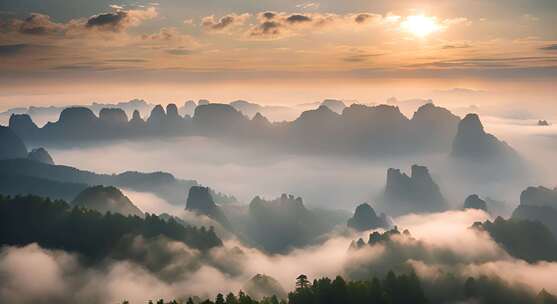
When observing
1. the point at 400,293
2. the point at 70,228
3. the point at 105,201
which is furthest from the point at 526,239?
the point at 105,201

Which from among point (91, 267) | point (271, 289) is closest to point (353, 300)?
point (271, 289)

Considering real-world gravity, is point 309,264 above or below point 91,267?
below

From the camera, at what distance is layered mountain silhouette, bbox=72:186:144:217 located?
521 feet

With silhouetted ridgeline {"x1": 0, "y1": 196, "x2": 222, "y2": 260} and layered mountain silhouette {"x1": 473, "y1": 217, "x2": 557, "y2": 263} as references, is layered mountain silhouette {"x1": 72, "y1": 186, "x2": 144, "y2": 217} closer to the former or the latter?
silhouetted ridgeline {"x1": 0, "y1": 196, "x2": 222, "y2": 260}

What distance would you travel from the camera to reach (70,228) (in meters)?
127

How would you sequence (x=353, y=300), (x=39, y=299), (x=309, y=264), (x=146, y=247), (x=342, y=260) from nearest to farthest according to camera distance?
(x=353, y=300), (x=39, y=299), (x=146, y=247), (x=342, y=260), (x=309, y=264)

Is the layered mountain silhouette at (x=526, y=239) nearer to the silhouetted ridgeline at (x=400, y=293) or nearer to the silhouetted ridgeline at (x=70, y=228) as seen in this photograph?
the silhouetted ridgeline at (x=400, y=293)

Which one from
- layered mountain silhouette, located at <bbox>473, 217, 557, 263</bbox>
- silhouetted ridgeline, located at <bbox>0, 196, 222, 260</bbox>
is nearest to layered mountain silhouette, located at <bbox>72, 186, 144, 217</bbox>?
silhouetted ridgeline, located at <bbox>0, 196, 222, 260</bbox>

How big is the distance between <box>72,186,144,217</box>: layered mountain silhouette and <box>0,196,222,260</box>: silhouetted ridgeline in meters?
20.9

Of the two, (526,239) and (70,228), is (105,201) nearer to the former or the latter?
(70,228)

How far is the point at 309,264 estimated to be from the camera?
167 metres

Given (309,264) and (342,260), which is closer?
(342,260)

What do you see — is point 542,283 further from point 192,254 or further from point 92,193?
point 92,193

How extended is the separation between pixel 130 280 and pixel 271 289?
35.7m
